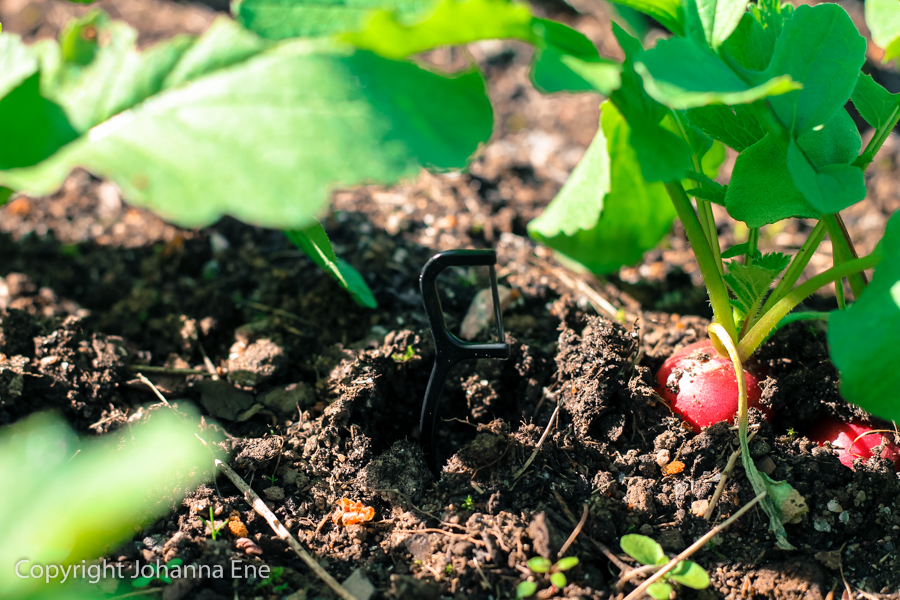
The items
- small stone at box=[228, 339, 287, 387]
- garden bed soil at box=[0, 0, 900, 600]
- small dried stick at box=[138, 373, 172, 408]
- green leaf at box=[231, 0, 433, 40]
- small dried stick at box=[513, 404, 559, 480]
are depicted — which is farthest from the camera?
small stone at box=[228, 339, 287, 387]

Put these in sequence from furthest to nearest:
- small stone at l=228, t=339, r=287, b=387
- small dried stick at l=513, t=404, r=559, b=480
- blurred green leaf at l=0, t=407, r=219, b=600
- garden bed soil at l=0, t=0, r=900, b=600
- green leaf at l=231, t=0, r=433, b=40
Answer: small stone at l=228, t=339, r=287, b=387, small dried stick at l=513, t=404, r=559, b=480, garden bed soil at l=0, t=0, r=900, b=600, green leaf at l=231, t=0, r=433, b=40, blurred green leaf at l=0, t=407, r=219, b=600

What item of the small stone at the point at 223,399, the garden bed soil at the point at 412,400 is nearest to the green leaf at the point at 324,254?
the garden bed soil at the point at 412,400

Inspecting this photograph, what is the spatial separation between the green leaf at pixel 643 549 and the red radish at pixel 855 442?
0.46 meters

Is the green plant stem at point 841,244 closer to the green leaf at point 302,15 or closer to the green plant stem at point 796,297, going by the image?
the green plant stem at point 796,297

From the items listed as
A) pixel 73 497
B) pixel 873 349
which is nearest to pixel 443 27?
pixel 73 497

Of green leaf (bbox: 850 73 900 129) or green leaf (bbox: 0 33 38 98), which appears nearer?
green leaf (bbox: 0 33 38 98)

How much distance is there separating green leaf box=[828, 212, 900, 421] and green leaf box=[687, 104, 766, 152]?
388 mm

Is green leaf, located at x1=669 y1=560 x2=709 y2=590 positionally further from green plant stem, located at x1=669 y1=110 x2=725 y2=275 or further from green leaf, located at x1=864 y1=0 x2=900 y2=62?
green leaf, located at x1=864 y1=0 x2=900 y2=62

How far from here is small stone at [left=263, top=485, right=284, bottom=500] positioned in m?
1.24

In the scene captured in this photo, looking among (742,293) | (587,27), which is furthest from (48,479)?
(587,27)

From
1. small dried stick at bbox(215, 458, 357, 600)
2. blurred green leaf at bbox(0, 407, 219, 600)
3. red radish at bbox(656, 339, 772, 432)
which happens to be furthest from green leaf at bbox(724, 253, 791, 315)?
blurred green leaf at bbox(0, 407, 219, 600)

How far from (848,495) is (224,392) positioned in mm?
1307

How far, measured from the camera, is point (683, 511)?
1178 millimetres

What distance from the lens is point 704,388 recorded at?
1.27 m
